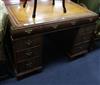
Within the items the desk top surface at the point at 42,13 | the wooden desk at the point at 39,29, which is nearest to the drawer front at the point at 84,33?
the wooden desk at the point at 39,29

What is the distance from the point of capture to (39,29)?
4.52ft

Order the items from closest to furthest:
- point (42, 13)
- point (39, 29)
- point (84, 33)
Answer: point (39, 29)
point (42, 13)
point (84, 33)

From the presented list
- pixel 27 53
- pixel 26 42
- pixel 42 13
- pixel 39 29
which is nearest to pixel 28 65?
pixel 27 53

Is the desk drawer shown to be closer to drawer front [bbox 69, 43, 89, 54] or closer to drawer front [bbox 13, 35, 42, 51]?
drawer front [bbox 69, 43, 89, 54]

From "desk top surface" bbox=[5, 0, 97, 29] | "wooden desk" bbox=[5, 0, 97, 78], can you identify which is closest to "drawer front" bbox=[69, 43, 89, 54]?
"wooden desk" bbox=[5, 0, 97, 78]

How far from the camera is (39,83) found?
1610mm

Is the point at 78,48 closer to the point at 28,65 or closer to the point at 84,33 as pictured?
the point at 84,33

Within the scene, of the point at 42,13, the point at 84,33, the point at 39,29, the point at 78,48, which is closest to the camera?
the point at 39,29

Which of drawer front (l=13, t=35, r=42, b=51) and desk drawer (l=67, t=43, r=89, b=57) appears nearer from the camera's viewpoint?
drawer front (l=13, t=35, r=42, b=51)

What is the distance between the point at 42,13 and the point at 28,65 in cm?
60

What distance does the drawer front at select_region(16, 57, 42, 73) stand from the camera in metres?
1.52

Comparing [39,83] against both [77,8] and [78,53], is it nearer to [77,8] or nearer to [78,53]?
[78,53]

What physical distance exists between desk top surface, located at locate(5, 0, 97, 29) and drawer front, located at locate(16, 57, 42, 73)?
0.43 metres

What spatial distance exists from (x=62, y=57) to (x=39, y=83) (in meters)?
0.57
